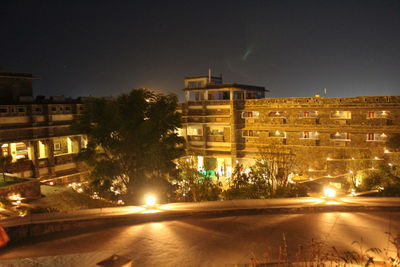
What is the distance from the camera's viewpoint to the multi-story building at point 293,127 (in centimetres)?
2633

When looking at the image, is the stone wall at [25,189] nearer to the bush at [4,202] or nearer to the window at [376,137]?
the bush at [4,202]

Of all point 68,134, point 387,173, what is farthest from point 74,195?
point 387,173

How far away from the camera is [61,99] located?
28.8 m

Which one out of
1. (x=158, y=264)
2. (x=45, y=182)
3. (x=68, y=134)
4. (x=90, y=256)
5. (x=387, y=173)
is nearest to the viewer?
(x=90, y=256)

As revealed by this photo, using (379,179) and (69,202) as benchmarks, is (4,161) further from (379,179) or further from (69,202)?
(379,179)

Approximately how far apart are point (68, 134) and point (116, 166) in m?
15.5

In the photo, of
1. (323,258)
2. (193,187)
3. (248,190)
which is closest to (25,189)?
(193,187)

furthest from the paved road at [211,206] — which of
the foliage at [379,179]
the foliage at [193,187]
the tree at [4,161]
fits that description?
the tree at [4,161]

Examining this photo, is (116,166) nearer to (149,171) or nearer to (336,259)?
(149,171)

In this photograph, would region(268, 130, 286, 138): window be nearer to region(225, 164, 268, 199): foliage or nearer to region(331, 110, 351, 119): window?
region(331, 110, 351, 119): window

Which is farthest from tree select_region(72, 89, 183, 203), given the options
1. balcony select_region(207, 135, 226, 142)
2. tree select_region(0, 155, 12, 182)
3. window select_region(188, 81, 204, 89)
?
window select_region(188, 81, 204, 89)

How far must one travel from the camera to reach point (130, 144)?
14.8m

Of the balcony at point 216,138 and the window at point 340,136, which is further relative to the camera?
the balcony at point 216,138

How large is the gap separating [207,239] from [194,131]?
28.0 meters
